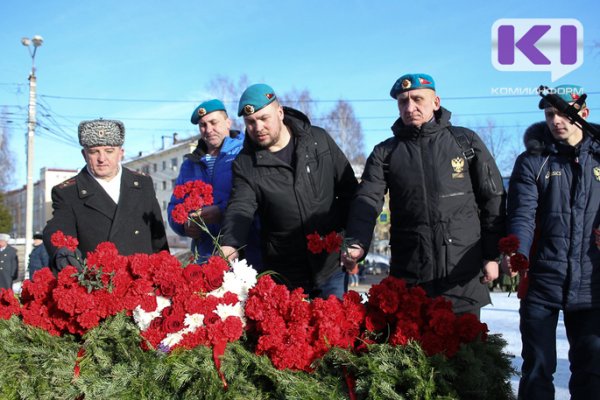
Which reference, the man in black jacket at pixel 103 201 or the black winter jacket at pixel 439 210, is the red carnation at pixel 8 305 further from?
the black winter jacket at pixel 439 210

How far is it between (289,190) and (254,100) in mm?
538

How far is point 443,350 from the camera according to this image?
2.08m

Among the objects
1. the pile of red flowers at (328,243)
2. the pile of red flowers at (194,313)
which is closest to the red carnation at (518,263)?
the pile of red flowers at (328,243)

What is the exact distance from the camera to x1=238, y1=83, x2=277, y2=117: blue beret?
125 inches

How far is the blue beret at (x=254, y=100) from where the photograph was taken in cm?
317

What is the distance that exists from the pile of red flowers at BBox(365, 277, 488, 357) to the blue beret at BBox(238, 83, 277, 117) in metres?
1.28

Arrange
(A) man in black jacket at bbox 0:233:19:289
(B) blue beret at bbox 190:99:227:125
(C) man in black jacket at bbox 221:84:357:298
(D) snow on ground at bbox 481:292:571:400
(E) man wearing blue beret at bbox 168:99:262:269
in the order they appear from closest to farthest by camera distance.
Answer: (C) man in black jacket at bbox 221:84:357:298 → (E) man wearing blue beret at bbox 168:99:262:269 → (B) blue beret at bbox 190:99:227:125 → (D) snow on ground at bbox 481:292:571:400 → (A) man in black jacket at bbox 0:233:19:289

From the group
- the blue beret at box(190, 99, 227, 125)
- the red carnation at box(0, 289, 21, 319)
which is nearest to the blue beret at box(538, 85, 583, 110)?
the blue beret at box(190, 99, 227, 125)

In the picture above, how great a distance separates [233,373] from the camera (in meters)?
2.14

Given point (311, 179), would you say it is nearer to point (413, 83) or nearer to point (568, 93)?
point (413, 83)

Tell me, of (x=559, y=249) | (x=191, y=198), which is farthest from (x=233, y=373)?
(x=559, y=249)

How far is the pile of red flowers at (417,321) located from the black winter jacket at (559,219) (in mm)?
909

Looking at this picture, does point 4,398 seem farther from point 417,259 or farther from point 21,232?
point 21,232

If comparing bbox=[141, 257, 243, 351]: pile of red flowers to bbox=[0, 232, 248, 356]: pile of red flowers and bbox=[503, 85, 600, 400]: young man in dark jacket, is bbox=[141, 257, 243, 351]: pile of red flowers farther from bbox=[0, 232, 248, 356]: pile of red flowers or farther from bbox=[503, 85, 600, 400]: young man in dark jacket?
bbox=[503, 85, 600, 400]: young man in dark jacket
